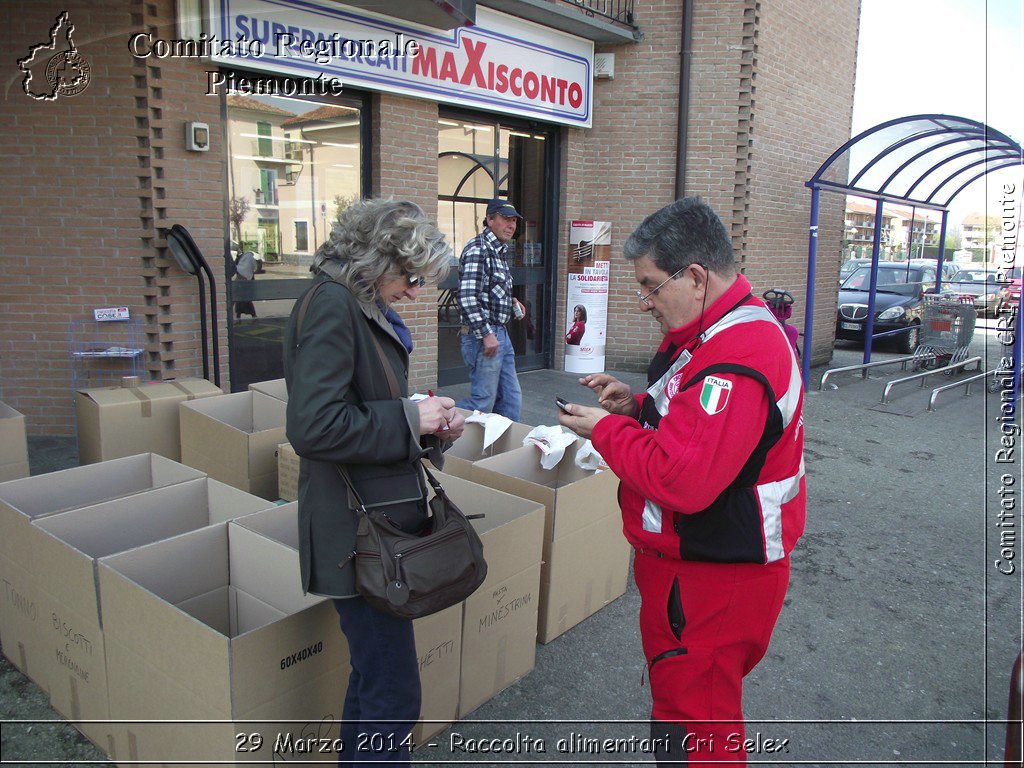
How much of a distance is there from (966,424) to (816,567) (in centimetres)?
500

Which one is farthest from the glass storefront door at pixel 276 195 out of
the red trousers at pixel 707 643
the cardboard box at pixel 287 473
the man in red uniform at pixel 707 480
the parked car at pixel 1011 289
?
the parked car at pixel 1011 289

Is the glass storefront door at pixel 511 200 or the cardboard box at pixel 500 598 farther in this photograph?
the glass storefront door at pixel 511 200

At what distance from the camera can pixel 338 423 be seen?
1.88 meters

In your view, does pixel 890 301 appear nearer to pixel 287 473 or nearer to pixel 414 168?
pixel 414 168

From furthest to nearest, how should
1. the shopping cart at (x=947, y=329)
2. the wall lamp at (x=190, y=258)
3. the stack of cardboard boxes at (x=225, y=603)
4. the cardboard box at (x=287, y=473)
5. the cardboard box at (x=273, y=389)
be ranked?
the shopping cart at (x=947, y=329) < the wall lamp at (x=190, y=258) < the cardboard box at (x=273, y=389) < the cardboard box at (x=287, y=473) < the stack of cardboard boxes at (x=225, y=603)

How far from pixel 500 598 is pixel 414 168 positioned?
564 centimetres

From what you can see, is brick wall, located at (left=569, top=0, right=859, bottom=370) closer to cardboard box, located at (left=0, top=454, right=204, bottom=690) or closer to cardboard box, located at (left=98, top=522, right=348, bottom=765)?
cardboard box, located at (left=0, top=454, right=204, bottom=690)

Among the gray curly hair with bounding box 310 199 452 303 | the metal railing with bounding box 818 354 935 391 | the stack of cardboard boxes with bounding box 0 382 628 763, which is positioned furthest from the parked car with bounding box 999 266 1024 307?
the gray curly hair with bounding box 310 199 452 303

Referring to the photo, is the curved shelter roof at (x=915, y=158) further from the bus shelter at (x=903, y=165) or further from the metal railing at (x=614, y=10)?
the metal railing at (x=614, y=10)

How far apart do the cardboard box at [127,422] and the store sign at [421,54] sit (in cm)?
299

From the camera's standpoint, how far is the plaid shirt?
5.55 metres

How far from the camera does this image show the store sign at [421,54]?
6.18m

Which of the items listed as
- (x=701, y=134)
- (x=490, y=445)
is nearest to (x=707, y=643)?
(x=490, y=445)

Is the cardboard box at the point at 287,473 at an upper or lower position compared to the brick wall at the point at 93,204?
lower
